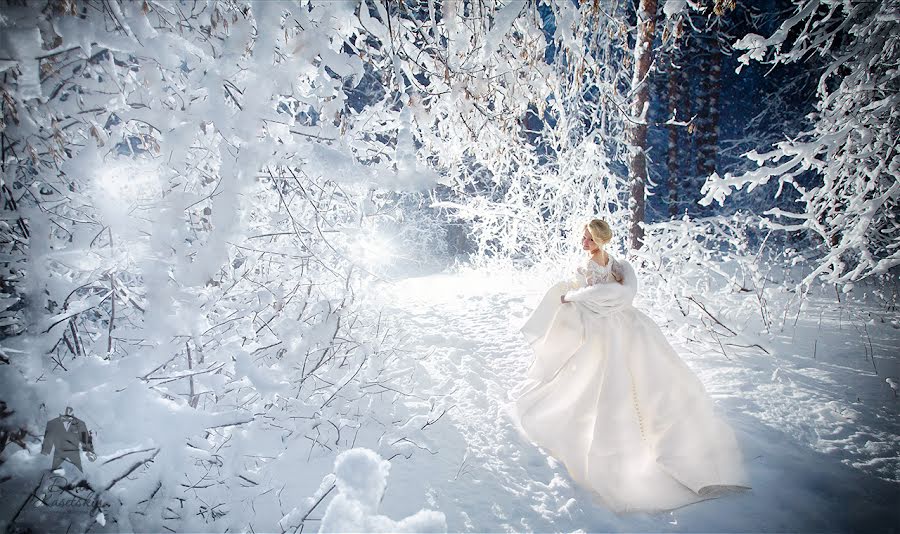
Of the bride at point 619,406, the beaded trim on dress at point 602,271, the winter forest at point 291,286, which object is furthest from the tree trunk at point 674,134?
the bride at point 619,406

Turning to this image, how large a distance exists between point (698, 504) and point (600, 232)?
223 centimetres

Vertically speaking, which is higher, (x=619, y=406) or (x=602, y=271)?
(x=602, y=271)

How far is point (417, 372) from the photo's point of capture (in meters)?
4.75

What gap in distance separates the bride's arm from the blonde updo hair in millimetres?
312

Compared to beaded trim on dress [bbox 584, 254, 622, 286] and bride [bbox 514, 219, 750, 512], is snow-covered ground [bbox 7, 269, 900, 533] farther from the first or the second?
beaded trim on dress [bbox 584, 254, 622, 286]

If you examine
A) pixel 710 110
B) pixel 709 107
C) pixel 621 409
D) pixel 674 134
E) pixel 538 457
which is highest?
pixel 709 107

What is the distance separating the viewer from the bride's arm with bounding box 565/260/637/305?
9.89ft

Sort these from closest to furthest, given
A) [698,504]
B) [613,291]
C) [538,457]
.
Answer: [698,504] → [613,291] → [538,457]

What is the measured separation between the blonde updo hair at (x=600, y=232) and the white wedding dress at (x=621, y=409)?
19cm

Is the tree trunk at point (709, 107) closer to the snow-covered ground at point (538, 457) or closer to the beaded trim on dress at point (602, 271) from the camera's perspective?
the snow-covered ground at point (538, 457)

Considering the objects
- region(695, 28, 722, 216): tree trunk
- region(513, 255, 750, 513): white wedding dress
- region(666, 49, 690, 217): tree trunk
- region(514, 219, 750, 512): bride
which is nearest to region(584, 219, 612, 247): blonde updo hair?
region(514, 219, 750, 512): bride

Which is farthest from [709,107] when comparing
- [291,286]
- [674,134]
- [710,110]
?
[291,286]

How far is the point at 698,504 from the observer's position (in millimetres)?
2533

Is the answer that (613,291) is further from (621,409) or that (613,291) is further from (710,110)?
(710,110)
